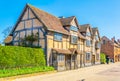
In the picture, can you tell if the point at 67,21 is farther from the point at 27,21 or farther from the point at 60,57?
the point at 60,57

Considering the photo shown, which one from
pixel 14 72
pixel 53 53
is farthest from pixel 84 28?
pixel 14 72

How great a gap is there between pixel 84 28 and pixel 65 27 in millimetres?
9228

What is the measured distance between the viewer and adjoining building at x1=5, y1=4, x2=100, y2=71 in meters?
33.4

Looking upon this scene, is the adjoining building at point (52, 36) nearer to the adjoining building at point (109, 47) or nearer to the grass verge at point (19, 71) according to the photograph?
the grass verge at point (19, 71)

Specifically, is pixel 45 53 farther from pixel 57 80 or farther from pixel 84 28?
pixel 84 28

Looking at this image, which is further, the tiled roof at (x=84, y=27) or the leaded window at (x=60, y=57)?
the tiled roof at (x=84, y=27)

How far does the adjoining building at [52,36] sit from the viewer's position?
3338 cm

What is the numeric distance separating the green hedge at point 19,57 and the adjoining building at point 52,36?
2.05m

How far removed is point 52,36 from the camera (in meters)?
34.0

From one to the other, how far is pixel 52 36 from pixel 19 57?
826cm

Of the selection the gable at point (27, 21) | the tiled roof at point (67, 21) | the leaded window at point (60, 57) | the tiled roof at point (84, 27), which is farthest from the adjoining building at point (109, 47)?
the gable at point (27, 21)

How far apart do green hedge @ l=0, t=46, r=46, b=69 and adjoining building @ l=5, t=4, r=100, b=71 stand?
205cm

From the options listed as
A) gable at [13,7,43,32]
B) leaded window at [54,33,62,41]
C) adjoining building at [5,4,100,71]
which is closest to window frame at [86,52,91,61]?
adjoining building at [5,4,100,71]

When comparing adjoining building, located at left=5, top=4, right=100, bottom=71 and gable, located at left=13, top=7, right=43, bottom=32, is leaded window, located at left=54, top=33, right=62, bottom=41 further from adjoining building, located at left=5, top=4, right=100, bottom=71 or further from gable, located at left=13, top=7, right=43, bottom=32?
gable, located at left=13, top=7, right=43, bottom=32
